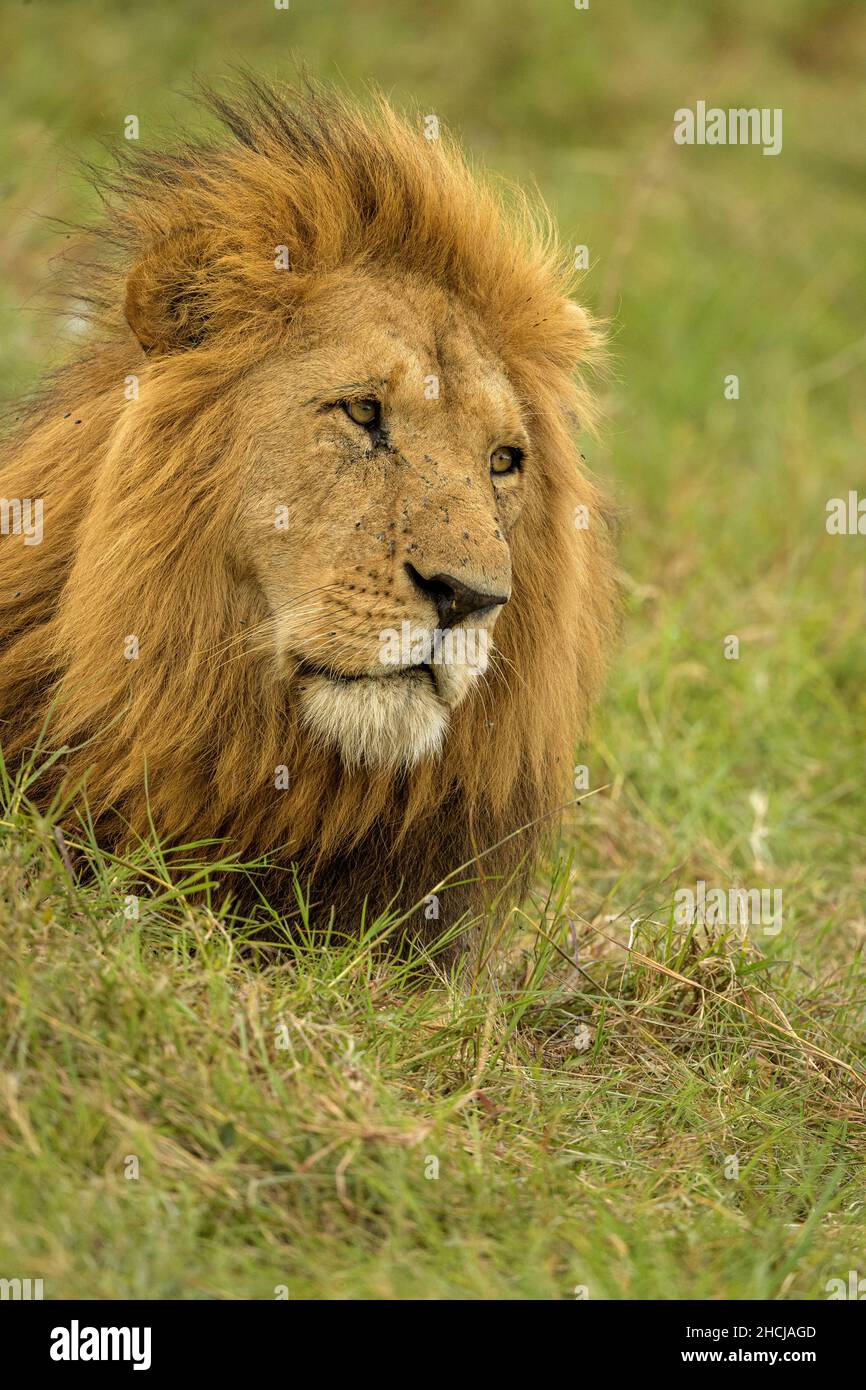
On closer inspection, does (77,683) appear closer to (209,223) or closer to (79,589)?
(79,589)

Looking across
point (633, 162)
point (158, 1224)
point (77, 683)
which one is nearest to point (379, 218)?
point (77, 683)

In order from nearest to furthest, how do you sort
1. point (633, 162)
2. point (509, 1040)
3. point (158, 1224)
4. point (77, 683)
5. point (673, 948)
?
1. point (158, 1224)
2. point (77, 683)
3. point (509, 1040)
4. point (673, 948)
5. point (633, 162)

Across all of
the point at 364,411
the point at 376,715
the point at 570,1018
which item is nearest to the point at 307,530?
the point at 364,411

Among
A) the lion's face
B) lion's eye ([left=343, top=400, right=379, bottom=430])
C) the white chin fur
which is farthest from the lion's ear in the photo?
the white chin fur

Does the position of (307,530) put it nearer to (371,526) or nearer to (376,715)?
(371,526)

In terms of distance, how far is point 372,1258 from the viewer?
2.70 metres

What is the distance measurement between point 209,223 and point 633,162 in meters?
7.71

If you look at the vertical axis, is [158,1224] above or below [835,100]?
below

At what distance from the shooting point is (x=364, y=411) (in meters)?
3.33

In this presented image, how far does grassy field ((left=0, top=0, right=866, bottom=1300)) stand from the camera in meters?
2.72

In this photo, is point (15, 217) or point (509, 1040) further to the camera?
point (15, 217)

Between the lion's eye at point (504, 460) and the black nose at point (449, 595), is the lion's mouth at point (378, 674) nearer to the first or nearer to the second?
the black nose at point (449, 595)

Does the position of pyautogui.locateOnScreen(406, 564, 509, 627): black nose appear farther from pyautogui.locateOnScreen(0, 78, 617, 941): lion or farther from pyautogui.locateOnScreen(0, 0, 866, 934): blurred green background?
pyautogui.locateOnScreen(0, 0, 866, 934): blurred green background

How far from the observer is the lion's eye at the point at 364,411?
3316 mm
